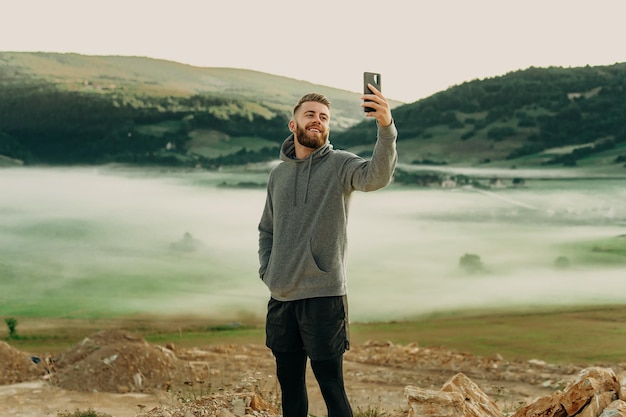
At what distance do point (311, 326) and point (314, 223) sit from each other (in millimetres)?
431

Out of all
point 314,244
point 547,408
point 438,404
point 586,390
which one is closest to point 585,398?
point 586,390

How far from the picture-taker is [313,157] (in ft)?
11.5

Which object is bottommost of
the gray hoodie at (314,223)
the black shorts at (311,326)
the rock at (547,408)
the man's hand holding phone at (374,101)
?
the rock at (547,408)

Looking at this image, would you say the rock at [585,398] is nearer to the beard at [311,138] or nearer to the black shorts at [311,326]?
the black shorts at [311,326]

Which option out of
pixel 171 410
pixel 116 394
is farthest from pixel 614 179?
A: pixel 171 410

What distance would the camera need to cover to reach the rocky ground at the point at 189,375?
698 cm

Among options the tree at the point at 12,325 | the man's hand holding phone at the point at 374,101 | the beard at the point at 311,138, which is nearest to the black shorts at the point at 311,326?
the beard at the point at 311,138

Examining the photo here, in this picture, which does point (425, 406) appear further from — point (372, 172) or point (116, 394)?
point (116, 394)

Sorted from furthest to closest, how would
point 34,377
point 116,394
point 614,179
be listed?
1. point 614,179
2. point 34,377
3. point 116,394

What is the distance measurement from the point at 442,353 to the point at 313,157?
225 inches

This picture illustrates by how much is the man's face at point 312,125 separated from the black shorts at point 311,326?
2.21 ft

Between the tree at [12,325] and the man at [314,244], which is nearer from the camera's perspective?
the man at [314,244]

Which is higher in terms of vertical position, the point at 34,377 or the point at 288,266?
the point at 288,266

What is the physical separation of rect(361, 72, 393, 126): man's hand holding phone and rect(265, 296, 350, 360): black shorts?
781mm
